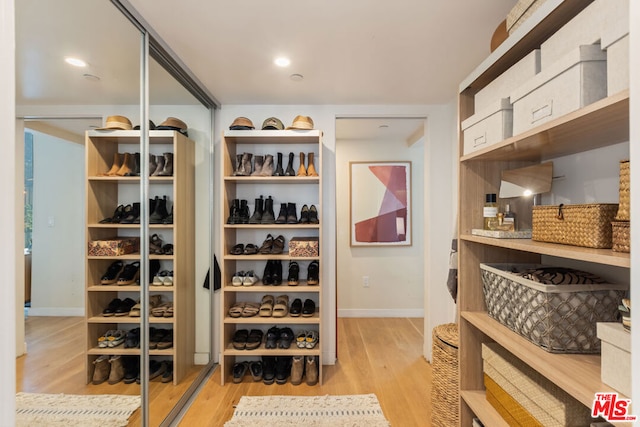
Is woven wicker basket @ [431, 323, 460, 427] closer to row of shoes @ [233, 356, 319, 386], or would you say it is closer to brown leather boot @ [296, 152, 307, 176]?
row of shoes @ [233, 356, 319, 386]

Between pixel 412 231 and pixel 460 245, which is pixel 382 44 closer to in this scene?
pixel 460 245

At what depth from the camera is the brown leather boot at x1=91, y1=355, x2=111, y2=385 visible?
1.33m

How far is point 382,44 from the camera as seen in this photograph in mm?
1798

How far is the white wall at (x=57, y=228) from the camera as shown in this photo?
100cm

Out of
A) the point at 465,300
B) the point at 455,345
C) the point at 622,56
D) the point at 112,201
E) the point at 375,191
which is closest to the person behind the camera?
the point at 622,56

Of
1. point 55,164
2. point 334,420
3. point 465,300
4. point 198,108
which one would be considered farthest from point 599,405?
point 198,108

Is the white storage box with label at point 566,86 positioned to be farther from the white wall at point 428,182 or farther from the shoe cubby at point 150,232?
the white wall at point 428,182

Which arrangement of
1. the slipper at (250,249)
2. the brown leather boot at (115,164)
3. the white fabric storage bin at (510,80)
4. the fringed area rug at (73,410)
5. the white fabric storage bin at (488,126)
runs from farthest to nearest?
the slipper at (250,249) < the brown leather boot at (115,164) < the white fabric storage bin at (488,126) < the white fabric storage bin at (510,80) < the fringed area rug at (73,410)

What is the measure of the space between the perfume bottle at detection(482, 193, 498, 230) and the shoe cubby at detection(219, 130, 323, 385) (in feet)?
4.16

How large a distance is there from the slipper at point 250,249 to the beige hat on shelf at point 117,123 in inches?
51.3

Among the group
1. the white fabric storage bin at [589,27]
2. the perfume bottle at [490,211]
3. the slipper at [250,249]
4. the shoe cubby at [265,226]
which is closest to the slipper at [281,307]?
the shoe cubby at [265,226]

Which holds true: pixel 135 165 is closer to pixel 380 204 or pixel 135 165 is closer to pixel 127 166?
pixel 127 166

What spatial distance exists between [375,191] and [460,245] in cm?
249
